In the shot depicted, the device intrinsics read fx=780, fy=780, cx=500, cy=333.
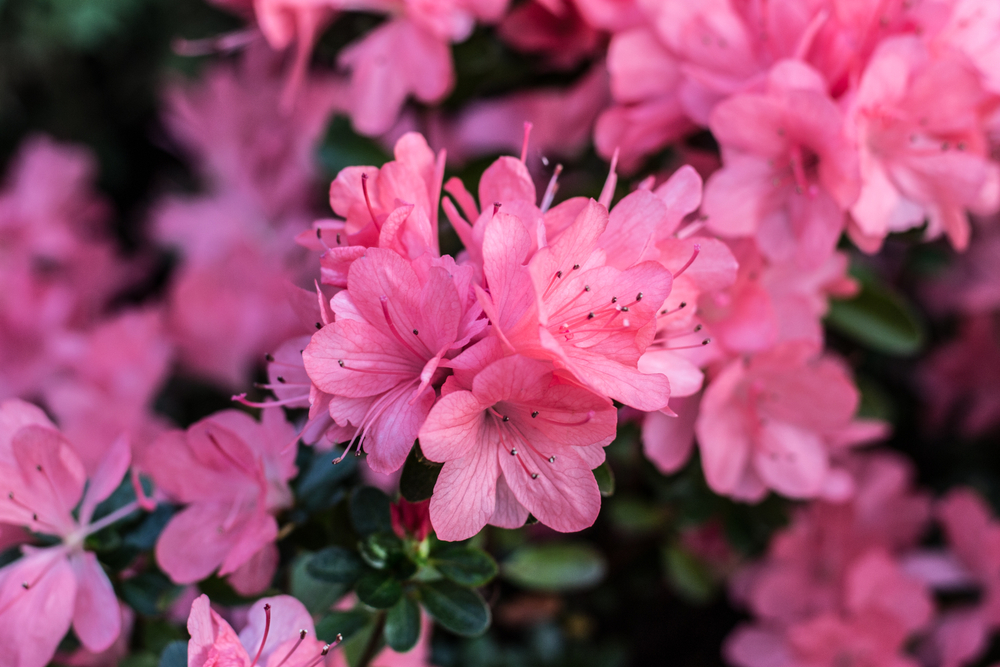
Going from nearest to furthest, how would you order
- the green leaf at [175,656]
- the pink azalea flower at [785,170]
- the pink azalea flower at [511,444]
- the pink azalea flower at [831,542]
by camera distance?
the pink azalea flower at [511,444] → the green leaf at [175,656] → the pink azalea flower at [785,170] → the pink azalea flower at [831,542]

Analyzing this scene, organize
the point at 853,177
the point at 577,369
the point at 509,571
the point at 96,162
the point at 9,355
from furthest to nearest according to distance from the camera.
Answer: the point at 96,162, the point at 9,355, the point at 509,571, the point at 853,177, the point at 577,369

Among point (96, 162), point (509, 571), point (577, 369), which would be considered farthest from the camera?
point (96, 162)

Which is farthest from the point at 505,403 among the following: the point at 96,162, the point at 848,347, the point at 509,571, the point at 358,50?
the point at 96,162

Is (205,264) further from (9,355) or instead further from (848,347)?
(848,347)

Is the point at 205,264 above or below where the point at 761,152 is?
below

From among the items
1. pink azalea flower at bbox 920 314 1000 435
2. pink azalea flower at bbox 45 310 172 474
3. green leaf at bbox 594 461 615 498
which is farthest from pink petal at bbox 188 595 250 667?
pink azalea flower at bbox 920 314 1000 435

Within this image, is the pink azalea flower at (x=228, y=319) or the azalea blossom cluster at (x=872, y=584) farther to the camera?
the pink azalea flower at (x=228, y=319)

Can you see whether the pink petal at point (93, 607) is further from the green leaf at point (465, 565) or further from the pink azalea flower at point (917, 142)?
the pink azalea flower at point (917, 142)

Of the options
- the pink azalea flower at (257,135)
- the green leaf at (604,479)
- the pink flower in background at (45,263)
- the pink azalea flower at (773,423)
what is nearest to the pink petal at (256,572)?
the green leaf at (604,479)
